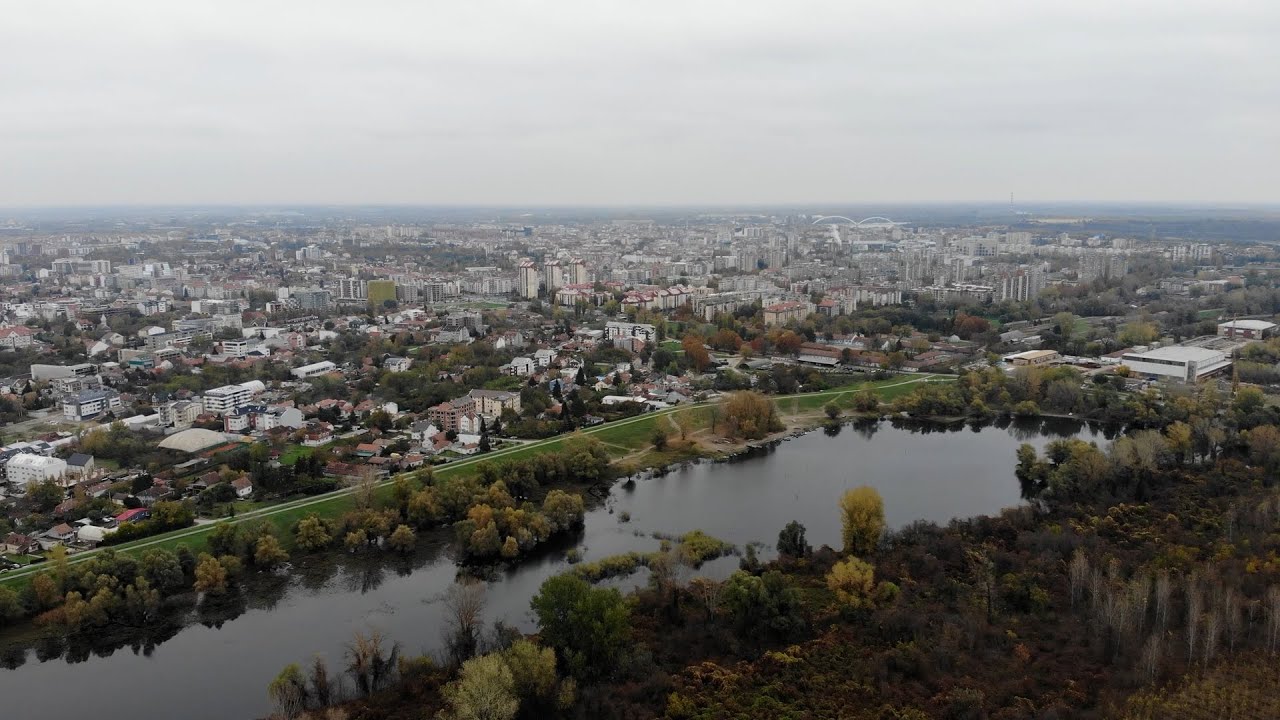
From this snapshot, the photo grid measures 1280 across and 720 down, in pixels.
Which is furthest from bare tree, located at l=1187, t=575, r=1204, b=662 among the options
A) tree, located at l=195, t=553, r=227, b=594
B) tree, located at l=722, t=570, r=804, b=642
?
tree, located at l=195, t=553, r=227, b=594

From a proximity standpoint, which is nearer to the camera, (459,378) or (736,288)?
(459,378)

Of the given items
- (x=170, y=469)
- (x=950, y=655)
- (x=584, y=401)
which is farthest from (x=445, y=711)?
(x=584, y=401)

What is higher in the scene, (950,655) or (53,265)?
(53,265)

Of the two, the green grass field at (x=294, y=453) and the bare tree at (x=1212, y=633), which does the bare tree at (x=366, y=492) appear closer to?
the green grass field at (x=294, y=453)

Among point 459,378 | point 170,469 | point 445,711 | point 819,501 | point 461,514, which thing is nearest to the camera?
point 445,711

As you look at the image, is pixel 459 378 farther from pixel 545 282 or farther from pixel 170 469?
pixel 545 282
